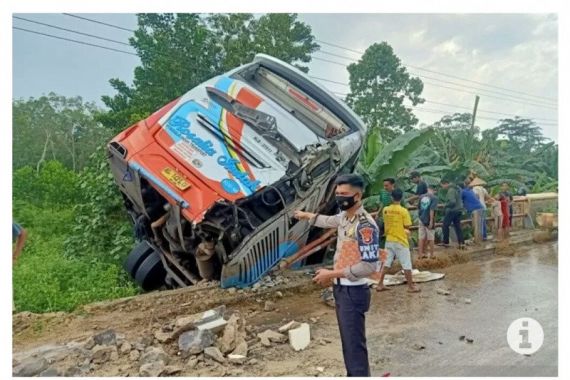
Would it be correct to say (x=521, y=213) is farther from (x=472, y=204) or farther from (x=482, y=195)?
(x=472, y=204)

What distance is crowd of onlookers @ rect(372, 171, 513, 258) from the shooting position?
6301mm

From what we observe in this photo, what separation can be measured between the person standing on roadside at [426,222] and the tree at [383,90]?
895mm

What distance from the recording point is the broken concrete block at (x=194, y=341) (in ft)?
11.4

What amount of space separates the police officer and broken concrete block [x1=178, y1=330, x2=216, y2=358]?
1000 mm

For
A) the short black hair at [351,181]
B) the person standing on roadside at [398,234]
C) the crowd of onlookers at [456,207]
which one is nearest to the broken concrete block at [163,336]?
the short black hair at [351,181]

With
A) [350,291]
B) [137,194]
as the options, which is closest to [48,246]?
[137,194]

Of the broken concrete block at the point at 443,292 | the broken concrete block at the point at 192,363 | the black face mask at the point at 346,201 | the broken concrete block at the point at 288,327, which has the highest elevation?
the black face mask at the point at 346,201

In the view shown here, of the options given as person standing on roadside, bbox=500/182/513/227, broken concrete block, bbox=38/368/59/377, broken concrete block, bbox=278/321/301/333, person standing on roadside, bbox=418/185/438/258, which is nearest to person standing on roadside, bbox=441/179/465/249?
person standing on roadside, bbox=418/185/438/258

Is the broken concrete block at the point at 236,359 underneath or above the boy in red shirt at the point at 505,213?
underneath

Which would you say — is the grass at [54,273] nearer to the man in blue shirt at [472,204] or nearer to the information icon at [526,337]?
the information icon at [526,337]

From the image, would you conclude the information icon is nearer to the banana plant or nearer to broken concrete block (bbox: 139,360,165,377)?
broken concrete block (bbox: 139,360,165,377)

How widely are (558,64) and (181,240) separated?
3050 mm

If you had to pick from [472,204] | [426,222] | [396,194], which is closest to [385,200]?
[396,194]
